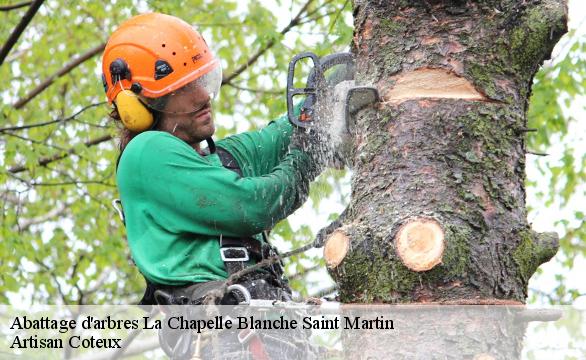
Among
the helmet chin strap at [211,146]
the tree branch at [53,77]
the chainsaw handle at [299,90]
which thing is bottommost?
the helmet chin strap at [211,146]

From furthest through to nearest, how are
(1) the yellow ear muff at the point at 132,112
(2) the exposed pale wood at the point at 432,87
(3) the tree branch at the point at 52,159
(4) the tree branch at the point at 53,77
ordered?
(4) the tree branch at the point at 53,77, (3) the tree branch at the point at 52,159, (1) the yellow ear muff at the point at 132,112, (2) the exposed pale wood at the point at 432,87

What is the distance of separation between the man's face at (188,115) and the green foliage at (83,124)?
99.5 inches

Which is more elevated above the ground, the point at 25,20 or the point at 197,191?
the point at 25,20

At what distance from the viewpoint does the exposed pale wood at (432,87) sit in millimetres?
2721

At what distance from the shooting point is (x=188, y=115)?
3658 millimetres

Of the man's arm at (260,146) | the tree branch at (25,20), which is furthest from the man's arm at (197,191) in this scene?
the tree branch at (25,20)

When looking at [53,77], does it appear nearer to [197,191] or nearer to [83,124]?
[83,124]

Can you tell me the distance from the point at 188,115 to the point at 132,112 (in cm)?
21

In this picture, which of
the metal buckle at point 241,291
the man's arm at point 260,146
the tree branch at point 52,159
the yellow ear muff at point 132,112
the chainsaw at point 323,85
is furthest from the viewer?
the tree branch at point 52,159

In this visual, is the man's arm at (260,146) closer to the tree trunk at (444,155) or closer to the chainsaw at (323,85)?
the chainsaw at (323,85)

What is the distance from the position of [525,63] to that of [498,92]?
0.46ft

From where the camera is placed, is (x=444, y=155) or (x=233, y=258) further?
(x=233, y=258)

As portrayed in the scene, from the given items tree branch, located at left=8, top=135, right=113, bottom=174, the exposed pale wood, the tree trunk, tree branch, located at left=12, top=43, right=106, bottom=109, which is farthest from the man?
tree branch, located at left=12, top=43, right=106, bottom=109

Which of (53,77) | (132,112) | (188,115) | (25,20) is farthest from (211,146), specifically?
(53,77)
